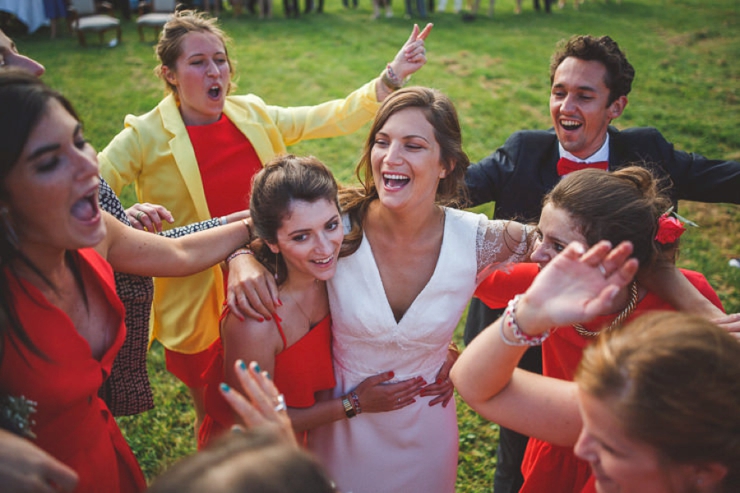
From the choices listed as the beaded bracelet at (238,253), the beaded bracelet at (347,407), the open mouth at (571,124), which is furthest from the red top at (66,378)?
the open mouth at (571,124)

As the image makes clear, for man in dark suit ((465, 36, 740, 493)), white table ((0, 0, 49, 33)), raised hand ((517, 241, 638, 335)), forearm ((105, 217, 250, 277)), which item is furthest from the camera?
white table ((0, 0, 49, 33))

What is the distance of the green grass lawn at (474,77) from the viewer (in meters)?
4.27

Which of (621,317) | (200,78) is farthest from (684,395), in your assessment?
(200,78)

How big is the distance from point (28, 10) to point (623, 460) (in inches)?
631

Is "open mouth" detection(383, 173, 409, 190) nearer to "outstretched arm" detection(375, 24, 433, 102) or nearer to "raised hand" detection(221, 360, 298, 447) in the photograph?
"outstretched arm" detection(375, 24, 433, 102)

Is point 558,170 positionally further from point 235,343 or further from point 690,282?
point 235,343

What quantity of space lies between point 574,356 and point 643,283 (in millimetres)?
403

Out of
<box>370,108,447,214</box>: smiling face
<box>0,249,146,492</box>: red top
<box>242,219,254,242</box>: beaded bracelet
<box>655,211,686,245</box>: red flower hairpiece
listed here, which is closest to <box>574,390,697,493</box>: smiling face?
<box>655,211,686,245</box>: red flower hairpiece

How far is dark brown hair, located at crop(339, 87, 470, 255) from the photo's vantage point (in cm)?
266

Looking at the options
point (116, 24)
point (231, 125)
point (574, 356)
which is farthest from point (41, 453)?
point (116, 24)

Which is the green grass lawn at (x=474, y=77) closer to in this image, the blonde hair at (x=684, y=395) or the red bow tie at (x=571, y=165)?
the red bow tie at (x=571, y=165)

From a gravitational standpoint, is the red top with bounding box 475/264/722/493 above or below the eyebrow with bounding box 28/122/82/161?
below

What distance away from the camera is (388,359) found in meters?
2.57

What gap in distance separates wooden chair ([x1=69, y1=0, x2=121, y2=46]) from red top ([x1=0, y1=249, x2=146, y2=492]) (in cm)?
1271
